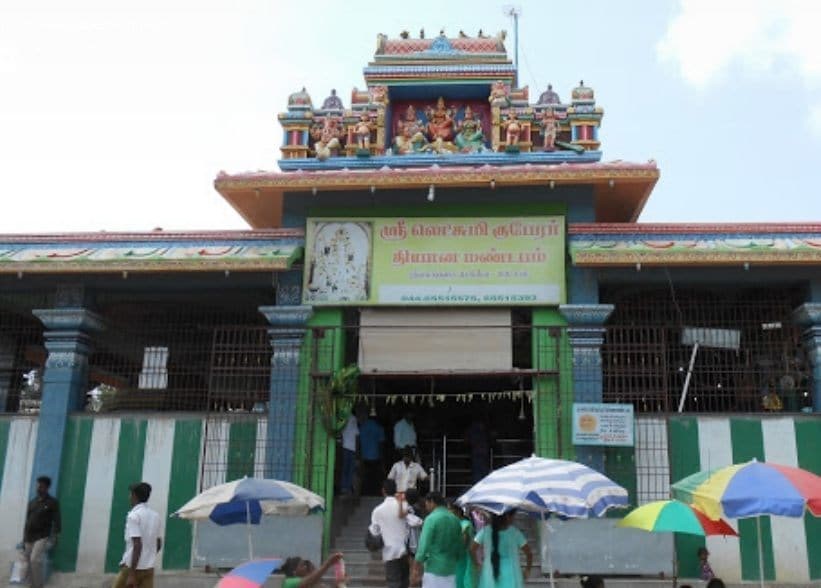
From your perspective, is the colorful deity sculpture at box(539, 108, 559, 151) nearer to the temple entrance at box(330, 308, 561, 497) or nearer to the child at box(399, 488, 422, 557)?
the temple entrance at box(330, 308, 561, 497)

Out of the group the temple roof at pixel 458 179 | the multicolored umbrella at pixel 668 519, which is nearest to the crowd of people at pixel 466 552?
the multicolored umbrella at pixel 668 519

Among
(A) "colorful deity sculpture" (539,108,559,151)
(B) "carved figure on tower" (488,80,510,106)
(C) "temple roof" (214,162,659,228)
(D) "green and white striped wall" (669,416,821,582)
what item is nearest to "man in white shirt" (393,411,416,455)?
(C) "temple roof" (214,162,659,228)

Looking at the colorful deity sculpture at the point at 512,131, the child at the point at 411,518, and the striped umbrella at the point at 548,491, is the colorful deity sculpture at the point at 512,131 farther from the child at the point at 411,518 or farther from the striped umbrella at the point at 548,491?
the striped umbrella at the point at 548,491

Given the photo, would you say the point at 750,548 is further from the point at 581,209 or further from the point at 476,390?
the point at 476,390

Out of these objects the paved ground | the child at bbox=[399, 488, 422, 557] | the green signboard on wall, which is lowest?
the paved ground

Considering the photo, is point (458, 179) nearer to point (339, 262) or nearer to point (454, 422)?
point (339, 262)

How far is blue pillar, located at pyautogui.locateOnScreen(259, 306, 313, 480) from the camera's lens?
12.5 m

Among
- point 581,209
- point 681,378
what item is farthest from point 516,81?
point 681,378

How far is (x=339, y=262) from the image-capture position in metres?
13.2

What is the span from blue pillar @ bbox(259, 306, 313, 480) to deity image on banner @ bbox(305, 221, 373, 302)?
0.42 m

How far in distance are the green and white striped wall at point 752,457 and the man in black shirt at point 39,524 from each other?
8469 mm

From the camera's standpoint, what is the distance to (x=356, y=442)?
1391 centimetres

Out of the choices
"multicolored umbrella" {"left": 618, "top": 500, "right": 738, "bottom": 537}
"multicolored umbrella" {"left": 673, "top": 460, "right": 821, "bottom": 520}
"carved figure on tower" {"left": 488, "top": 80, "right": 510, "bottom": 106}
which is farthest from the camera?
"carved figure on tower" {"left": 488, "top": 80, "right": 510, "bottom": 106}

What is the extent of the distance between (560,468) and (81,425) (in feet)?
27.4
